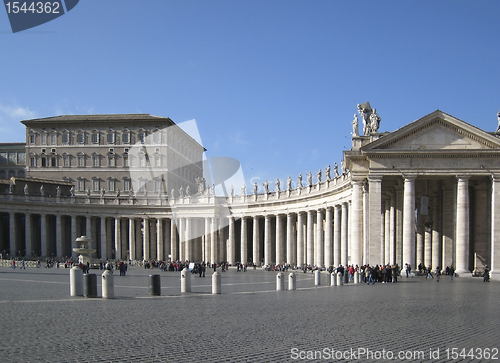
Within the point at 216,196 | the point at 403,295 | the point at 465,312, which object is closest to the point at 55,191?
the point at 216,196

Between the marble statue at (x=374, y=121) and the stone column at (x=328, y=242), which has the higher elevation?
the marble statue at (x=374, y=121)

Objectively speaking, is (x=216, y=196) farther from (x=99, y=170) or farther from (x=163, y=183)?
(x=99, y=170)

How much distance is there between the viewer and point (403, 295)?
85.6ft

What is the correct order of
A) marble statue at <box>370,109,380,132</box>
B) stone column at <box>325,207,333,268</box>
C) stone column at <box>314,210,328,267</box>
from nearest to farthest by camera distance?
marble statue at <box>370,109,380,132</box>
stone column at <box>325,207,333,268</box>
stone column at <box>314,210,328,267</box>

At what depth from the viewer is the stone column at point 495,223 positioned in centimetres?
4159

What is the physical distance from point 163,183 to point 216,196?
21.1 meters

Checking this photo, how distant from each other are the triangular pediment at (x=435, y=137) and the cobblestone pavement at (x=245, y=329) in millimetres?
20535

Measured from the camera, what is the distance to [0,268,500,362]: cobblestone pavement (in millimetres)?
11633

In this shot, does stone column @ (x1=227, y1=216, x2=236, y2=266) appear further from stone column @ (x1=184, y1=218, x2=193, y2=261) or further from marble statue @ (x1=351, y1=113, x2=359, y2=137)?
marble statue @ (x1=351, y1=113, x2=359, y2=137)

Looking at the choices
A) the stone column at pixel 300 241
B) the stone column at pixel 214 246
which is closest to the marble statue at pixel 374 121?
the stone column at pixel 300 241

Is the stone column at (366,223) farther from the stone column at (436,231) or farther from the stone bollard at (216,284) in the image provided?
the stone bollard at (216,284)

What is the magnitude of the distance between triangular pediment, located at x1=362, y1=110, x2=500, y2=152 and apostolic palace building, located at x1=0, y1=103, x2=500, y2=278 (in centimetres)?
8

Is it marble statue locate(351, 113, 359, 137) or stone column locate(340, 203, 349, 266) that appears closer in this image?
marble statue locate(351, 113, 359, 137)

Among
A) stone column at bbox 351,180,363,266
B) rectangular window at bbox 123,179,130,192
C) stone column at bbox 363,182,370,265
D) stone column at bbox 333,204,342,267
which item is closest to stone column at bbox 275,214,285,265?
stone column at bbox 333,204,342,267
